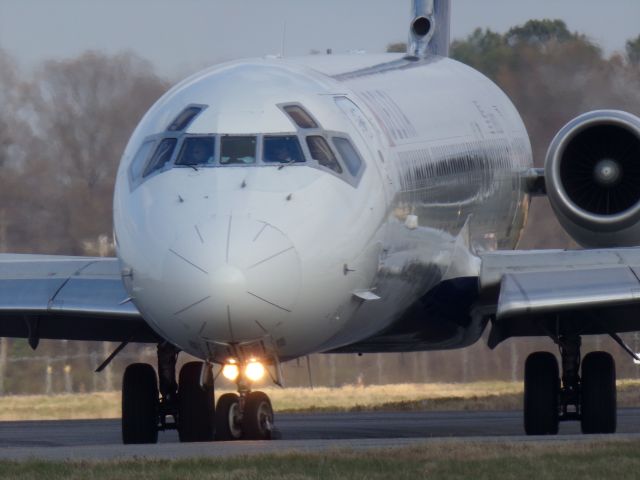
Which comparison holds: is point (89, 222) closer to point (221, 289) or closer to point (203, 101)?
point (203, 101)

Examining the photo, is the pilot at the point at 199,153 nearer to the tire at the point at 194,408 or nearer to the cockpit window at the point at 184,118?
the cockpit window at the point at 184,118

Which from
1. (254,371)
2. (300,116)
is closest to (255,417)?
(254,371)

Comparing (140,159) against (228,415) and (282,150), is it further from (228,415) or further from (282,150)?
(228,415)

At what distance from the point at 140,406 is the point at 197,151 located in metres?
3.80

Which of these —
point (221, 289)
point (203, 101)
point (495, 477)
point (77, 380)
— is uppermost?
point (203, 101)

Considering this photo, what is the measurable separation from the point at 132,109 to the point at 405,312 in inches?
609

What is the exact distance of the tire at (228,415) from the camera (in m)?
14.8

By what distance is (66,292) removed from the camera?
16.8 meters

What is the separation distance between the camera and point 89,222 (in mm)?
30906

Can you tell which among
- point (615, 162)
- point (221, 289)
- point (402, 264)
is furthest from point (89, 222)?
point (221, 289)

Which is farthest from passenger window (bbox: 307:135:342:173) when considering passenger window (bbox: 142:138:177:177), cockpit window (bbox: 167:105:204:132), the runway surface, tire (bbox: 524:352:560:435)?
tire (bbox: 524:352:560:435)

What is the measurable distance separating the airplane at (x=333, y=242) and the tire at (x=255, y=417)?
0.7 inches

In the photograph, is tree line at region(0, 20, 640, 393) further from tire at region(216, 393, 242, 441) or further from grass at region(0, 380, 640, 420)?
tire at region(216, 393, 242, 441)

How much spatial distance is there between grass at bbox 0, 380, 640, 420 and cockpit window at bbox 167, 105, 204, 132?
1131 centimetres
